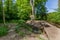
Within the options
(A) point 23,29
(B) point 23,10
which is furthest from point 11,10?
(A) point 23,29

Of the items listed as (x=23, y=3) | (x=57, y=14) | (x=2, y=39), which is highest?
(x=23, y=3)

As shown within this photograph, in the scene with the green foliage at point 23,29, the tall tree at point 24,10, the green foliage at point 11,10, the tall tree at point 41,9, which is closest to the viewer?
the green foliage at point 23,29

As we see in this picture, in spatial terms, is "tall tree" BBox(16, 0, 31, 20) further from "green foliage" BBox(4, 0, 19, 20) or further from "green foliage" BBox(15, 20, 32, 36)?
"green foliage" BBox(15, 20, 32, 36)

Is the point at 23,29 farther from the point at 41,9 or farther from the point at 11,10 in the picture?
the point at 11,10

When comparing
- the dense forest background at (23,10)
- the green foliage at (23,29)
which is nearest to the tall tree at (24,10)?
the dense forest background at (23,10)

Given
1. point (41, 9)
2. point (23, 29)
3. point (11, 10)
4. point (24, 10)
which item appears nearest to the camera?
point (23, 29)

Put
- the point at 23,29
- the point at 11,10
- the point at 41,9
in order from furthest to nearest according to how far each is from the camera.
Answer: the point at 11,10, the point at 41,9, the point at 23,29

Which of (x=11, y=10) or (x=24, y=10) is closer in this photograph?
(x=24, y=10)

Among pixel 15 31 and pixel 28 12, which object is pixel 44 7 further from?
pixel 15 31

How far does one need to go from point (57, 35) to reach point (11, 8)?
13112mm

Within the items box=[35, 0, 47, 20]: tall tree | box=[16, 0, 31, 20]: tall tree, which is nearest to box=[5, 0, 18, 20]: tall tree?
box=[16, 0, 31, 20]: tall tree

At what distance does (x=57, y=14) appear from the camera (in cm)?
1135

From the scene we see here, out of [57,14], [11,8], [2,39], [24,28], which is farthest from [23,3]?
[2,39]

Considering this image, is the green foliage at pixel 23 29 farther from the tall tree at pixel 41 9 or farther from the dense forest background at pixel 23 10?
the tall tree at pixel 41 9
